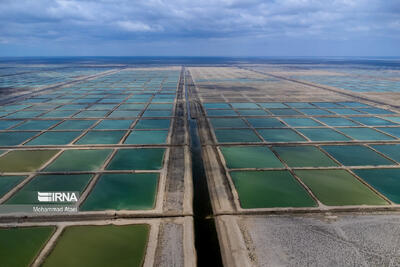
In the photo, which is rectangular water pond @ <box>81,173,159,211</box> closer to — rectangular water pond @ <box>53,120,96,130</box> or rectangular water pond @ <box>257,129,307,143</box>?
rectangular water pond @ <box>257,129,307,143</box>

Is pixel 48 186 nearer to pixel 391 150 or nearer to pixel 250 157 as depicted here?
pixel 250 157

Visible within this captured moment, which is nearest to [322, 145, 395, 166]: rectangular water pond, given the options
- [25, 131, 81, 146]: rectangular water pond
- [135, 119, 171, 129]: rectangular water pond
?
[135, 119, 171, 129]: rectangular water pond

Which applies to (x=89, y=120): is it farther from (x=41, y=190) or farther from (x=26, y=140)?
(x=41, y=190)

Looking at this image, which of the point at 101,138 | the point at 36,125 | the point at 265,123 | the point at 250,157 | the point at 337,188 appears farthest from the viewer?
the point at 265,123

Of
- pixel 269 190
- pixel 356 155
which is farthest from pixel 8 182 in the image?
pixel 356 155

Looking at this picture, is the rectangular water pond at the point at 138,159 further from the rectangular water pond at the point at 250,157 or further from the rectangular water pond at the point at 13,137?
the rectangular water pond at the point at 13,137

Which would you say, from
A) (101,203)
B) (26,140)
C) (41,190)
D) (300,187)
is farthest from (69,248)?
(26,140)
